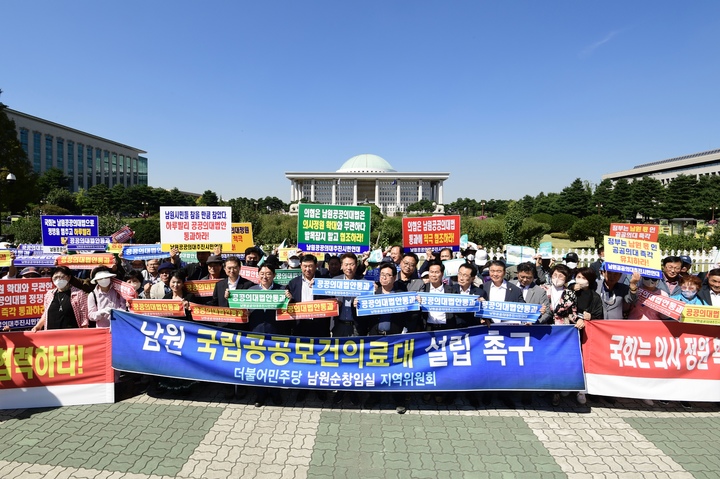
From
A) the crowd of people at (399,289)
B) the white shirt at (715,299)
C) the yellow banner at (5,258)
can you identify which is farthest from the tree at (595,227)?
the yellow banner at (5,258)

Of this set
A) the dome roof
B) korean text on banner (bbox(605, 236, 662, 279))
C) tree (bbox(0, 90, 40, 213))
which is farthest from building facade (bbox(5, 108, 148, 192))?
korean text on banner (bbox(605, 236, 662, 279))

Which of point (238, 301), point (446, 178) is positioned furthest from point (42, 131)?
point (238, 301)

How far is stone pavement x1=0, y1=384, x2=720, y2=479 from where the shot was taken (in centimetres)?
353

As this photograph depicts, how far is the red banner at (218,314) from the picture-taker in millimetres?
4773

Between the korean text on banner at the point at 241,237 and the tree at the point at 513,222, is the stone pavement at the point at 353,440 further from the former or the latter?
the tree at the point at 513,222

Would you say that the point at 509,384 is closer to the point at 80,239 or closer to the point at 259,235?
the point at 80,239

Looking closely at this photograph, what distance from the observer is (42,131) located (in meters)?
76.0

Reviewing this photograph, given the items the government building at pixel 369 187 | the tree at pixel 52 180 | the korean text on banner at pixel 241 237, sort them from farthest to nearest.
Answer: the government building at pixel 369 187, the tree at pixel 52 180, the korean text on banner at pixel 241 237

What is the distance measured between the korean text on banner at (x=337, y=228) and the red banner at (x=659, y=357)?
151 inches

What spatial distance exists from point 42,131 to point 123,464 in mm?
96689

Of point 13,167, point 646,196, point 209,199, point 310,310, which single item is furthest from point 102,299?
point 209,199

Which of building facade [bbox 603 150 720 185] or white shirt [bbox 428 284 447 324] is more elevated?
building facade [bbox 603 150 720 185]

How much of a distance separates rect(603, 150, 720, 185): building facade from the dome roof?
67.2 meters

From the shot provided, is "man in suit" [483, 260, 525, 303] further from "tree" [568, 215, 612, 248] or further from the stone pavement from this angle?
"tree" [568, 215, 612, 248]
